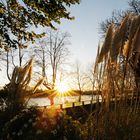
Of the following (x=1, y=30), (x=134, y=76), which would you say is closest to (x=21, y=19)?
(x=1, y=30)

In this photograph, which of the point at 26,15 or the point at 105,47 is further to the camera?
the point at 26,15

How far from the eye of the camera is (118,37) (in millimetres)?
4805

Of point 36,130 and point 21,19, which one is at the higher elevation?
point 21,19

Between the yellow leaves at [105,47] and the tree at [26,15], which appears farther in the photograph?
the tree at [26,15]

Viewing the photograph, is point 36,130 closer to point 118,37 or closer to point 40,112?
point 40,112

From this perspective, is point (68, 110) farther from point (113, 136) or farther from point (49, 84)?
point (49, 84)

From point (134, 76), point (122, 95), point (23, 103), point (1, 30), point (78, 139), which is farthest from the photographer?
point (1, 30)

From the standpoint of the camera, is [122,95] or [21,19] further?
[21,19]

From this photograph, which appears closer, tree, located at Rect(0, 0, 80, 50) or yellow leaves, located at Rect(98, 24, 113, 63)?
yellow leaves, located at Rect(98, 24, 113, 63)

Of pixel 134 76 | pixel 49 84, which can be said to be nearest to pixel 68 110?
pixel 134 76

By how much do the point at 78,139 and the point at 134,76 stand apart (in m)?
2.10

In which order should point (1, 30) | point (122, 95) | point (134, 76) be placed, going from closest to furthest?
1. point (122, 95)
2. point (134, 76)
3. point (1, 30)

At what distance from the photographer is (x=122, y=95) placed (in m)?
5.08


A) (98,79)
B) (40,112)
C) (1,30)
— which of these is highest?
(1,30)
